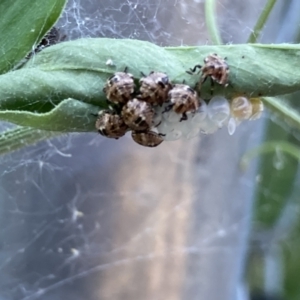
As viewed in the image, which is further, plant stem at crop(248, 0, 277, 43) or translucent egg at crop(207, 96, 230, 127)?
plant stem at crop(248, 0, 277, 43)

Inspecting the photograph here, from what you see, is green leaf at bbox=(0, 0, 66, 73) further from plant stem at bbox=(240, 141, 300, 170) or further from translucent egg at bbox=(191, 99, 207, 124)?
plant stem at bbox=(240, 141, 300, 170)

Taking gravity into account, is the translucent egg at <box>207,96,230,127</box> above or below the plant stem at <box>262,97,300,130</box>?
above

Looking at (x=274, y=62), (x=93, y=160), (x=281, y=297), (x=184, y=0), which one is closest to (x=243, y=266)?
(x=281, y=297)

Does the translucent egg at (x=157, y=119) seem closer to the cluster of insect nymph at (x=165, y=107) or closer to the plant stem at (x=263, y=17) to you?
the cluster of insect nymph at (x=165, y=107)

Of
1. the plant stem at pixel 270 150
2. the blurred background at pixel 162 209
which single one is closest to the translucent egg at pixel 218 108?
the blurred background at pixel 162 209

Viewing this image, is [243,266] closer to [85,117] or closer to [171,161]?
[171,161]

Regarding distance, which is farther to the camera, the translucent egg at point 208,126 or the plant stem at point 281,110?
the plant stem at point 281,110

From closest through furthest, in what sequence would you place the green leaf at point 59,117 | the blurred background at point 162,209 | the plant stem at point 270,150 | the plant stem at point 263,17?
the green leaf at point 59,117 → the plant stem at point 263,17 → the blurred background at point 162,209 → the plant stem at point 270,150

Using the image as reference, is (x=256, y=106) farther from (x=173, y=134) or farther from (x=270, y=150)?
(x=270, y=150)

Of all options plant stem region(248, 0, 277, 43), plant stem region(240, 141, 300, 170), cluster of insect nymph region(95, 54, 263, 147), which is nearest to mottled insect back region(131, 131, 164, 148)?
cluster of insect nymph region(95, 54, 263, 147)
